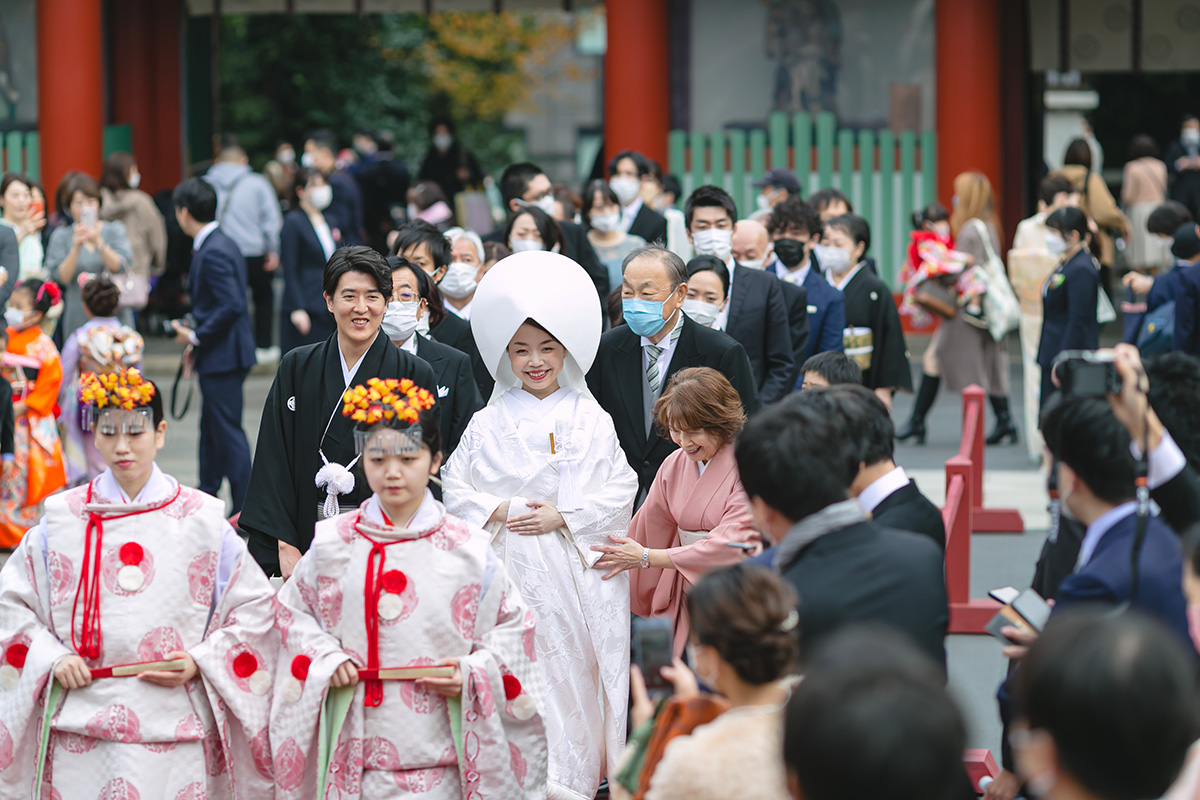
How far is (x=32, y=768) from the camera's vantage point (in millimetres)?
3883

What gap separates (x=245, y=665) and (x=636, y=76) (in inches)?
430

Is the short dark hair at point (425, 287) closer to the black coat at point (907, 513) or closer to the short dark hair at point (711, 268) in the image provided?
the short dark hair at point (711, 268)

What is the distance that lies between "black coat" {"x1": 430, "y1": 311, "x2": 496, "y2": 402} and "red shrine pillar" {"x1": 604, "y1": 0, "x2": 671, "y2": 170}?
25.9 feet

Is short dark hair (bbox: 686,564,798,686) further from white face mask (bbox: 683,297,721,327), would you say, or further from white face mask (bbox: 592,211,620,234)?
white face mask (bbox: 592,211,620,234)

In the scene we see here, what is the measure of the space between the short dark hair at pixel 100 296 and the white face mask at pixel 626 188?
3151mm

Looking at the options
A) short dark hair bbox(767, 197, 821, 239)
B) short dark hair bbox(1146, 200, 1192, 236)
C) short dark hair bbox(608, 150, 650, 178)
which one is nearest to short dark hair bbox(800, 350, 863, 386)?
short dark hair bbox(767, 197, 821, 239)

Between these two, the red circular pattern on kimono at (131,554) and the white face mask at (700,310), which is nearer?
the red circular pattern on kimono at (131,554)

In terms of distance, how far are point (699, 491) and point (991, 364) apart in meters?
6.41

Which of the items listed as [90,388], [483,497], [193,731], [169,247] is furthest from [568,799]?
[169,247]

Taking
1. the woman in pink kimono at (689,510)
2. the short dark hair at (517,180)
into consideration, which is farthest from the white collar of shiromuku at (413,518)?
the short dark hair at (517,180)

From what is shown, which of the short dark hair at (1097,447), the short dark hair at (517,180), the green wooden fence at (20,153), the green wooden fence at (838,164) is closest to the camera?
the short dark hair at (1097,447)

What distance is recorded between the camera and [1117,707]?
206 centimetres

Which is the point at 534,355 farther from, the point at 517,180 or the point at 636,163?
the point at 636,163

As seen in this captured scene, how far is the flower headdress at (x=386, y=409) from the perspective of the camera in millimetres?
3869
